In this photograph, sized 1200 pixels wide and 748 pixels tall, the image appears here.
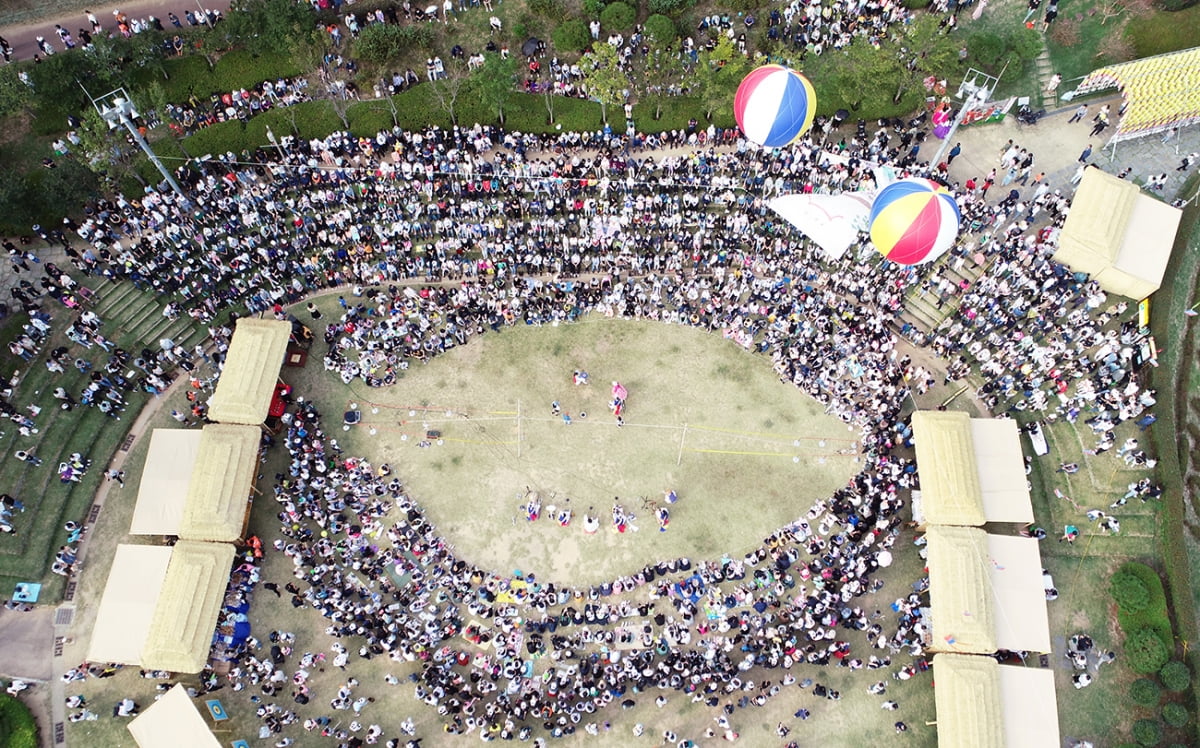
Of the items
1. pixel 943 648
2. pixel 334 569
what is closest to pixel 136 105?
pixel 334 569

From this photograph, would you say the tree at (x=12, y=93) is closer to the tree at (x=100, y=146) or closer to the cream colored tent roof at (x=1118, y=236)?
the tree at (x=100, y=146)

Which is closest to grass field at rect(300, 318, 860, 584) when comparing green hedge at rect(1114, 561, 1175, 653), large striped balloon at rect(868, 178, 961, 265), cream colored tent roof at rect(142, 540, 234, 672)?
cream colored tent roof at rect(142, 540, 234, 672)

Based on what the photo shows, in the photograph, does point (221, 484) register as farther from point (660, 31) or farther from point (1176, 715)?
point (1176, 715)

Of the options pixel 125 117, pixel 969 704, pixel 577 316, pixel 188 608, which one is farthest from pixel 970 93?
pixel 188 608

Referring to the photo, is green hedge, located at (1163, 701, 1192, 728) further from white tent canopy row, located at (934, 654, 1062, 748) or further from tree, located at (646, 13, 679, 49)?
tree, located at (646, 13, 679, 49)

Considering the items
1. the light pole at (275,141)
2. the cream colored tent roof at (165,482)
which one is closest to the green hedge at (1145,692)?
the cream colored tent roof at (165,482)
